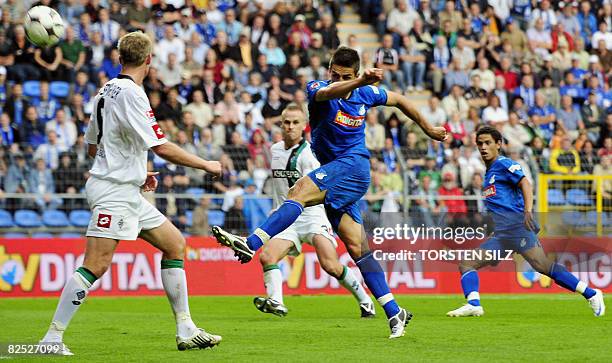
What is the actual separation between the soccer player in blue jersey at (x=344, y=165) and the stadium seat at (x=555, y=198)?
34.4 feet

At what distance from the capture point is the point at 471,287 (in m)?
13.3

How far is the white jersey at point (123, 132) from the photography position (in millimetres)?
8398

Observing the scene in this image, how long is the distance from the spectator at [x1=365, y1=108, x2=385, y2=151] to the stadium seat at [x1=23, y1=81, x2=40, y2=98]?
6.52 metres

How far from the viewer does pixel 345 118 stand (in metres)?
10.0

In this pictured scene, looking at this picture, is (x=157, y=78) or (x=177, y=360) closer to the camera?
(x=177, y=360)

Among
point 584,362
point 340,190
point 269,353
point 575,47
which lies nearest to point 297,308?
point 340,190

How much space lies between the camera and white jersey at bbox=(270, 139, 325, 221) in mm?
13352

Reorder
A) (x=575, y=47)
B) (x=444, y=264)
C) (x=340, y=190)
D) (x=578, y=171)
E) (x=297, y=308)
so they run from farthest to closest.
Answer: (x=575, y=47) → (x=578, y=171) → (x=444, y=264) → (x=297, y=308) → (x=340, y=190)

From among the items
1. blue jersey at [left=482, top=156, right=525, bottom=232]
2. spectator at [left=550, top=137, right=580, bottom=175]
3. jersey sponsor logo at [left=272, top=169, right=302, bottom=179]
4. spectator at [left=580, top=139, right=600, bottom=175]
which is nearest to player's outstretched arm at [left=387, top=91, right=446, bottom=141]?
blue jersey at [left=482, top=156, right=525, bottom=232]

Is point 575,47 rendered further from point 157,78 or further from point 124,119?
point 124,119

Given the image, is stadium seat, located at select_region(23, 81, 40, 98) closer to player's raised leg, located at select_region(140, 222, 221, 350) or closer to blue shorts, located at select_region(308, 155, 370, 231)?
blue shorts, located at select_region(308, 155, 370, 231)

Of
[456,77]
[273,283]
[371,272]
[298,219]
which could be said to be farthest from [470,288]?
[456,77]

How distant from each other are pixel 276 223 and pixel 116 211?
1550mm

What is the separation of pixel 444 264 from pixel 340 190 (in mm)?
8031
